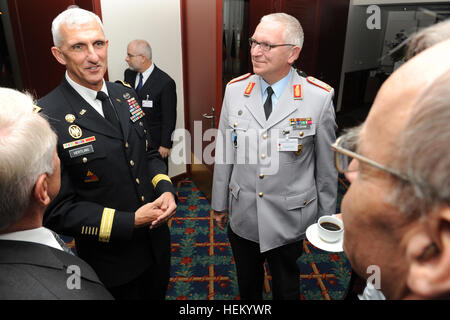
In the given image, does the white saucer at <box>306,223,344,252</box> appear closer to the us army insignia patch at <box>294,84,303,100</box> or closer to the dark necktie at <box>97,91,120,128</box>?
the us army insignia patch at <box>294,84,303,100</box>

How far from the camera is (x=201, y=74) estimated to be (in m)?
3.43

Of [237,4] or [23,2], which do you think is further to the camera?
[237,4]

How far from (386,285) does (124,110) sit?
60.8 inches

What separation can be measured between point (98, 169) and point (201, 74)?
86.6 inches

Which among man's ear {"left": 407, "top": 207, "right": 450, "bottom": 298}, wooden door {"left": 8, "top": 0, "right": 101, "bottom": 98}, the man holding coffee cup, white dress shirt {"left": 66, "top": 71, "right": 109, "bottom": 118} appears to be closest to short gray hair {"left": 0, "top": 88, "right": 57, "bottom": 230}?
white dress shirt {"left": 66, "top": 71, "right": 109, "bottom": 118}

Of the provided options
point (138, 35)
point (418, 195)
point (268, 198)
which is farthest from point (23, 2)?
point (418, 195)

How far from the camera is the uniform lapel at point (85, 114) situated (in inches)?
59.8

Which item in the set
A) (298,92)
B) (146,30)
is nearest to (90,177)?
(298,92)

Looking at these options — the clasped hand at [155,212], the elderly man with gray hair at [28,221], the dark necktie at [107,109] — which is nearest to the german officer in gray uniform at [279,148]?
the clasped hand at [155,212]

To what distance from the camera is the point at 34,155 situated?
901 mm

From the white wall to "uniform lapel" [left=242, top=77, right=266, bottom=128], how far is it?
2.16 metres

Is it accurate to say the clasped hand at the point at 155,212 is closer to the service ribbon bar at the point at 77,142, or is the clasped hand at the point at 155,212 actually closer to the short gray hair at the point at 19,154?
the service ribbon bar at the point at 77,142
